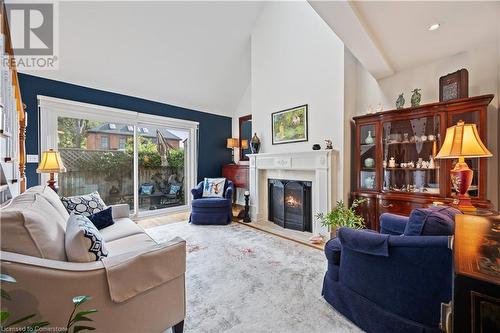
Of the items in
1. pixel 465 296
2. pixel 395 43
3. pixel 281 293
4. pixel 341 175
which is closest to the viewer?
pixel 465 296

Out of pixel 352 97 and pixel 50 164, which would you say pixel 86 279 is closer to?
pixel 50 164

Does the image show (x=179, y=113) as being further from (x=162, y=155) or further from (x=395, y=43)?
(x=395, y=43)

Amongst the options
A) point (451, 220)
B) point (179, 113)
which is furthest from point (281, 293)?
point (179, 113)

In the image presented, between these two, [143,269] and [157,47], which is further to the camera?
[157,47]

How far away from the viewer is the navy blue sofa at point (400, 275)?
3.88 feet

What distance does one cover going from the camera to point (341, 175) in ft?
10.6

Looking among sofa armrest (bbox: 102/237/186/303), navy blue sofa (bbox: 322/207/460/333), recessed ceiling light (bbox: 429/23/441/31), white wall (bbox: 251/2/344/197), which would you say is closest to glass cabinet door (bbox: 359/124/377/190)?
white wall (bbox: 251/2/344/197)

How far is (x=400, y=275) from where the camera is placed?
1.30 m

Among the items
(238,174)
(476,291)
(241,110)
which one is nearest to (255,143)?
(238,174)

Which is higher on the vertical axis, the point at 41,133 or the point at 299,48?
the point at 299,48

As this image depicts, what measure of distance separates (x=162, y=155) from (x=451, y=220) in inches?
196

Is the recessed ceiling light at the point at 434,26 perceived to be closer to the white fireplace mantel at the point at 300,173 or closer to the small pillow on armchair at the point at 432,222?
the white fireplace mantel at the point at 300,173

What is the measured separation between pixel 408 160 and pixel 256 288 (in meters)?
2.60

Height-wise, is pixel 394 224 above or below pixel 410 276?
above
